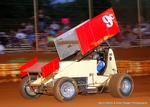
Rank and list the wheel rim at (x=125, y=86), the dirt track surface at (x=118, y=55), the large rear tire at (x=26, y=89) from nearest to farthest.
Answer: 1. the wheel rim at (x=125, y=86)
2. the large rear tire at (x=26, y=89)
3. the dirt track surface at (x=118, y=55)

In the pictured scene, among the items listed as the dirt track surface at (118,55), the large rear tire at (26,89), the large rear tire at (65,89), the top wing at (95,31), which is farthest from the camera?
the dirt track surface at (118,55)

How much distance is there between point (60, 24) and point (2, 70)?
182 inches

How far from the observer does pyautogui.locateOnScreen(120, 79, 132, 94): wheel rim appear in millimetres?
9508

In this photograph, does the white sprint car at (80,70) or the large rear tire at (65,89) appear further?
the white sprint car at (80,70)

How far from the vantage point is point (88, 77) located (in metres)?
9.37

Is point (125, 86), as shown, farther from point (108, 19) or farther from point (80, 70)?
point (108, 19)

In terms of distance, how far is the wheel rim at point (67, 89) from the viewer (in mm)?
8742

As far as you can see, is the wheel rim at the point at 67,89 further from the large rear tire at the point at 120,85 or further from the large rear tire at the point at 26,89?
the large rear tire at the point at 26,89

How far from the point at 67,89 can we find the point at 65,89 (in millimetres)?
56

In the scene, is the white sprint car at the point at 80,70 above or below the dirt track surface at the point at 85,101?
above

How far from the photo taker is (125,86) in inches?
379

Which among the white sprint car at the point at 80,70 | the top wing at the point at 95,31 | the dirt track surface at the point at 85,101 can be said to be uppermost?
the top wing at the point at 95,31

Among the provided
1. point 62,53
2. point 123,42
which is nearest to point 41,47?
point 123,42

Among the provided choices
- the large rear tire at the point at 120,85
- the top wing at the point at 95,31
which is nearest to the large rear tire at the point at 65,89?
the top wing at the point at 95,31
